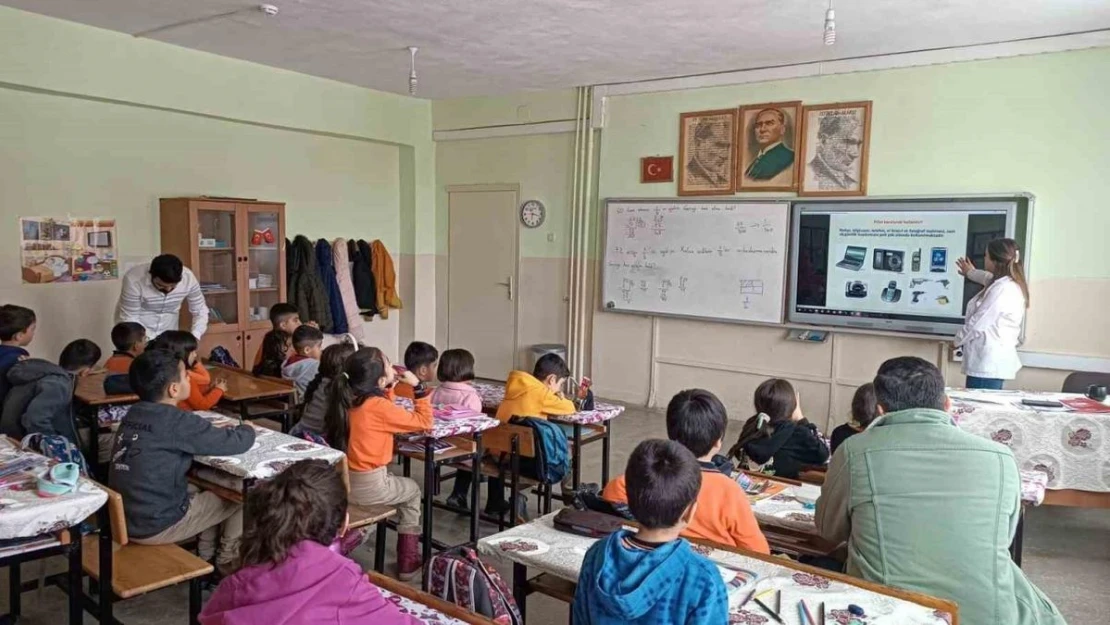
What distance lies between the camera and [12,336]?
158 inches

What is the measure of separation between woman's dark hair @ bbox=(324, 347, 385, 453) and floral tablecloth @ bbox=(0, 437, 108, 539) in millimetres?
1007

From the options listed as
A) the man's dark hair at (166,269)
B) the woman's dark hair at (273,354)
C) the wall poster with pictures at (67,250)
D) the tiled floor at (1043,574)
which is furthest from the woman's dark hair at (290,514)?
the wall poster with pictures at (67,250)

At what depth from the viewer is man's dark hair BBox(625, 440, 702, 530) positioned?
1.66 metres

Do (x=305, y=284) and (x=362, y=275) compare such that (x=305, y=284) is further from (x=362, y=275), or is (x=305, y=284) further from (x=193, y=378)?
(x=193, y=378)

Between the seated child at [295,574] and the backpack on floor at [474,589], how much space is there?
0.77 feet

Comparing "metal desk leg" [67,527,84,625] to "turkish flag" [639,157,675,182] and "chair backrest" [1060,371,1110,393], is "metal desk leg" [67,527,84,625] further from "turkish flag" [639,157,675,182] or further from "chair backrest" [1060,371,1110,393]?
"turkish flag" [639,157,675,182]

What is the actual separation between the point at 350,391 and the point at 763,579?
6.50 feet

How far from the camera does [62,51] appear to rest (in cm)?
529

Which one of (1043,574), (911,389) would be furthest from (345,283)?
(911,389)

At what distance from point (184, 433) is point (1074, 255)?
522cm

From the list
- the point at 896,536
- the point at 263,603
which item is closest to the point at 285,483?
the point at 263,603

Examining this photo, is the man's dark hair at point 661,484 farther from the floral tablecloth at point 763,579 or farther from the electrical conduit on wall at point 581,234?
the electrical conduit on wall at point 581,234

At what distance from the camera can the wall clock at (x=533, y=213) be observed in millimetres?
7511

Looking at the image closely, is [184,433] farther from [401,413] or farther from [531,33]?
[531,33]
